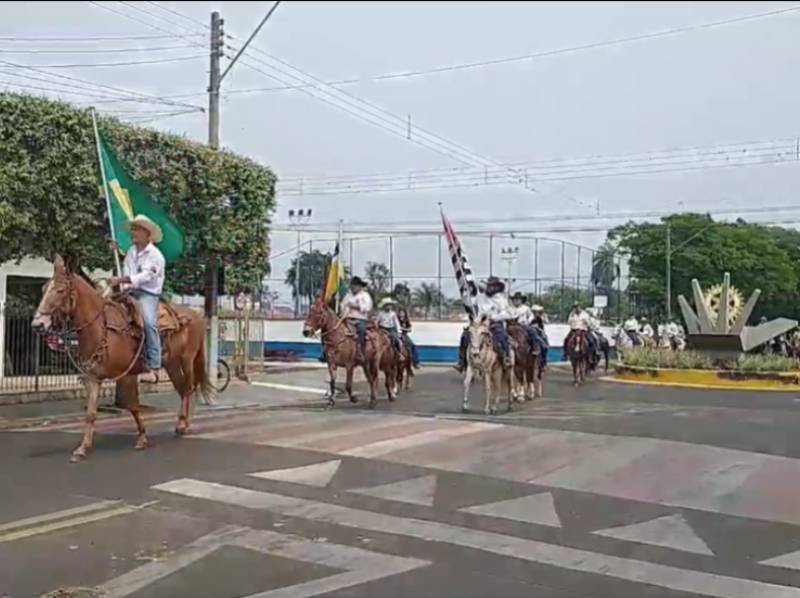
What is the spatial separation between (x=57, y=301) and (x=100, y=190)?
5.14 m

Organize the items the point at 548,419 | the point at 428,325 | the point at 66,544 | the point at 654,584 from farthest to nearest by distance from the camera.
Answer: the point at 428,325 < the point at 548,419 < the point at 66,544 < the point at 654,584

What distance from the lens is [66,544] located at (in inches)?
313

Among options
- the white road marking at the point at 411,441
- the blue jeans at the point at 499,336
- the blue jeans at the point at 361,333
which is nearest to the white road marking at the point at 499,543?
the white road marking at the point at 411,441

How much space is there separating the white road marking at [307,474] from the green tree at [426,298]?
38792 mm

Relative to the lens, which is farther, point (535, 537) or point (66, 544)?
point (535, 537)

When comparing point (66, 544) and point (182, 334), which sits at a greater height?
point (182, 334)

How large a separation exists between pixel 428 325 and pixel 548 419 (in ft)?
98.7

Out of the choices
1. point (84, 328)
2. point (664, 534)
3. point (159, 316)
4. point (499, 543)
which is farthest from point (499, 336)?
point (499, 543)

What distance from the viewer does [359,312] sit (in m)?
20.5

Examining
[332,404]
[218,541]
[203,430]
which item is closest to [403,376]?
[332,404]

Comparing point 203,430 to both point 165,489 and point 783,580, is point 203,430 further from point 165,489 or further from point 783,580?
point 783,580

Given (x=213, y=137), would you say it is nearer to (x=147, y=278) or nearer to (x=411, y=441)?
(x=147, y=278)

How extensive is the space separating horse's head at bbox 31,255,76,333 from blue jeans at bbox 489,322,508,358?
331 inches

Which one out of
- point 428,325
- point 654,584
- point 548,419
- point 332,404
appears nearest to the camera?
point 654,584
